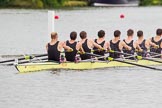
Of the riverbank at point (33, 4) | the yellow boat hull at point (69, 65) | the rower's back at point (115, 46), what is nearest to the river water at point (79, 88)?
the yellow boat hull at point (69, 65)

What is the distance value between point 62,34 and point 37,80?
2177 cm

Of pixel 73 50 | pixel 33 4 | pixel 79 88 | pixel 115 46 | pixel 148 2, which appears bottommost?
pixel 79 88

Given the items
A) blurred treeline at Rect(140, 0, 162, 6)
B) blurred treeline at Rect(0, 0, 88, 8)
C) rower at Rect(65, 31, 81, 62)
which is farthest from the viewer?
blurred treeline at Rect(140, 0, 162, 6)

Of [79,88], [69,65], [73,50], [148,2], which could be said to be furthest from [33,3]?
[79,88]

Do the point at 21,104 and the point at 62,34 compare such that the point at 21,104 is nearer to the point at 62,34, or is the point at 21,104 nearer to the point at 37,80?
the point at 37,80

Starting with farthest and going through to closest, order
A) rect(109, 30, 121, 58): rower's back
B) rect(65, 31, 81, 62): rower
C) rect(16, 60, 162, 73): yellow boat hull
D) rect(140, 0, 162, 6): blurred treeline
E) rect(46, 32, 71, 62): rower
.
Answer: rect(140, 0, 162, 6): blurred treeline, rect(109, 30, 121, 58): rower's back, rect(65, 31, 81, 62): rower, rect(46, 32, 71, 62): rower, rect(16, 60, 162, 73): yellow boat hull

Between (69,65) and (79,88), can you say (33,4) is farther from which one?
(79,88)

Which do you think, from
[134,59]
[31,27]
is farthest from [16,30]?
[134,59]

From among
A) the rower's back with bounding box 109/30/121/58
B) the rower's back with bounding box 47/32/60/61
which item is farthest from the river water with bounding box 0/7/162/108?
Result: the rower's back with bounding box 47/32/60/61

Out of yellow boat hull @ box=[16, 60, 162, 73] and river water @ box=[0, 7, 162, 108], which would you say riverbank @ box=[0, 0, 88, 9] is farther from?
yellow boat hull @ box=[16, 60, 162, 73]

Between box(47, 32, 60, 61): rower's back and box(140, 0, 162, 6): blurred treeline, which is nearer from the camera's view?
box(47, 32, 60, 61): rower's back

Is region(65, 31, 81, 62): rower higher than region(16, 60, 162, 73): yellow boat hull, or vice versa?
region(65, 31, 81, 62): rower

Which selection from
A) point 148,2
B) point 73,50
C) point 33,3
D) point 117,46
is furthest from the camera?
point 148,2

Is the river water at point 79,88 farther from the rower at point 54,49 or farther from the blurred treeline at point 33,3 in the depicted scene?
the blurred treeline at point 33,3
